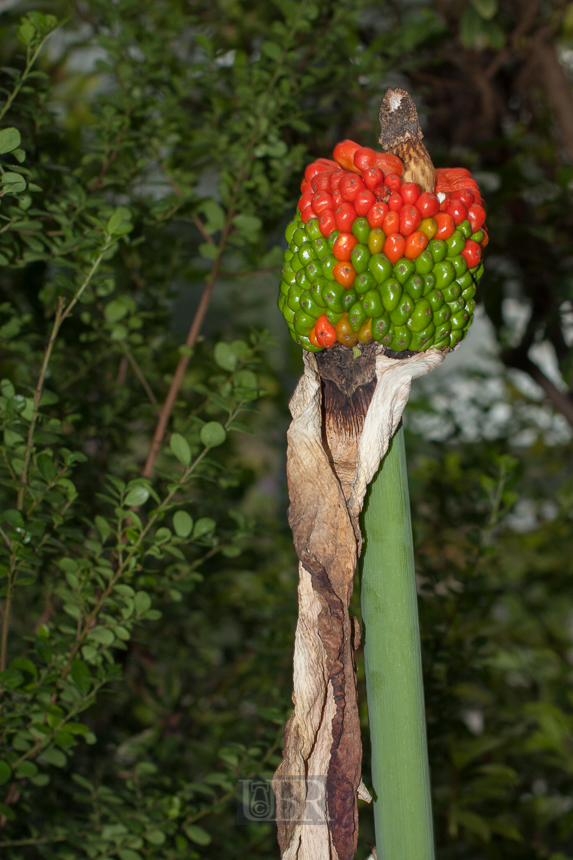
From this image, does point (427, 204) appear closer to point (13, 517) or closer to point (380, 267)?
point (380, 267)

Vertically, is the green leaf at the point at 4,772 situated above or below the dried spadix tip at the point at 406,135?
below

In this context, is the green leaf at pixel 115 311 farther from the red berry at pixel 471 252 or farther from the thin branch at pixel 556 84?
the thin branch at pixel 556 84

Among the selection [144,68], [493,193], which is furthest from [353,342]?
[493,193]

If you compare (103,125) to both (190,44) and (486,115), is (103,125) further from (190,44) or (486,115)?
(486,115)

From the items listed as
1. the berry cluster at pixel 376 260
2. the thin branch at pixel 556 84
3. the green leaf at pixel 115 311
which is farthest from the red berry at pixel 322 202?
the thin branch at pixel 556 84

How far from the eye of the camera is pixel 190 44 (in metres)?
1.03

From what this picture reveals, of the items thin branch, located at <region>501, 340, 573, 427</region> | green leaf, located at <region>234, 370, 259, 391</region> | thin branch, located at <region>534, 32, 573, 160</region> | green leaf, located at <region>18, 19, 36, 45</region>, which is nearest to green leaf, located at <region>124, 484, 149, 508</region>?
green leaf, located at <region>234, 370, 259, 391</region>

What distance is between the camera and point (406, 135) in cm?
33

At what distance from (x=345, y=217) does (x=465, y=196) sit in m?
0.08

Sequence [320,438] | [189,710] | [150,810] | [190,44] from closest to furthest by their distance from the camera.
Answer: [320,438], [150,810], [189,710], [190,44]

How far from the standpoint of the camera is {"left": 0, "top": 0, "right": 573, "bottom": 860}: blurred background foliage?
1.44 ft

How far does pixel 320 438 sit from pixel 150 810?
0.37 m

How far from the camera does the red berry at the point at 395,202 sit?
316 millimetres

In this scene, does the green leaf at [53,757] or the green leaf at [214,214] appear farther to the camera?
the green leaf at [214,214]
